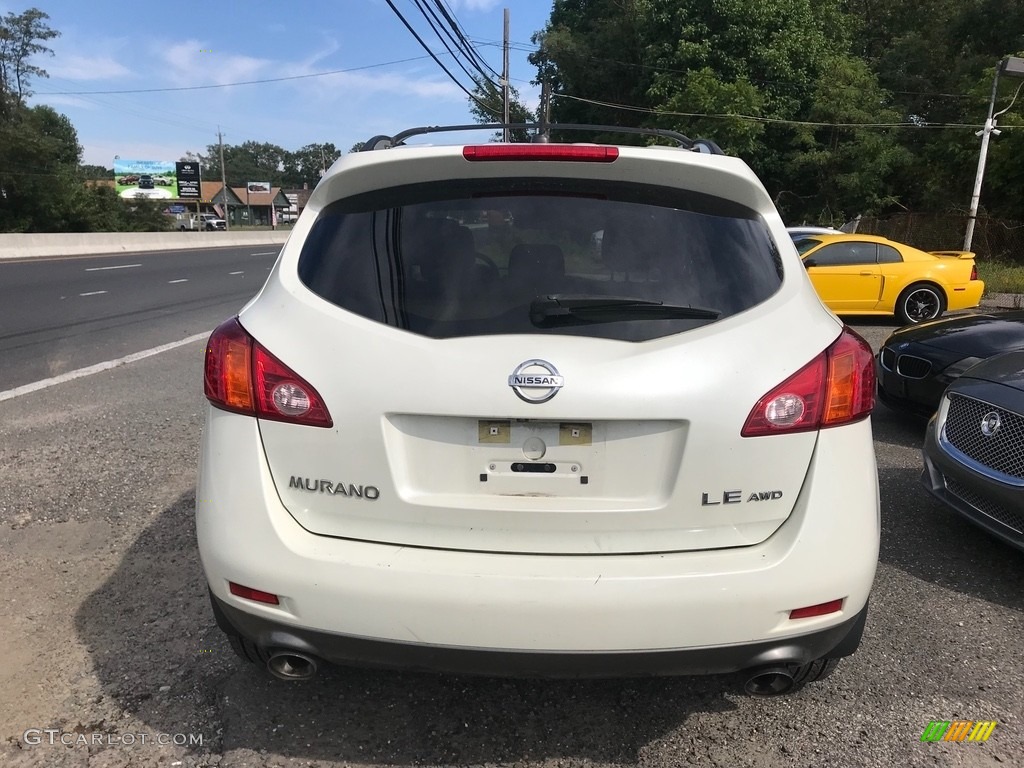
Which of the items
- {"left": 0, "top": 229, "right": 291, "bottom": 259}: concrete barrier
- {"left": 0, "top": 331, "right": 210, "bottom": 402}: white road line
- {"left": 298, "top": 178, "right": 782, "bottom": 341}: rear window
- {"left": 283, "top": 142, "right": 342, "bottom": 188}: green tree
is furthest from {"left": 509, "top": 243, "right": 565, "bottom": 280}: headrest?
{"left": 283, "top": 142, "right": 342, "bottom": 188}: green tree

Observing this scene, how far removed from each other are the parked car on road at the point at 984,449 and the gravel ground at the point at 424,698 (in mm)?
312

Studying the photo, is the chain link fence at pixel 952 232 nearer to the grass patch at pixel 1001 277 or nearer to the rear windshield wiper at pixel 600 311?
the grass patch at pixel 1001 277

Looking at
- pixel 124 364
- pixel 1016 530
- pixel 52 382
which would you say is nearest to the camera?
pixel 1016 530

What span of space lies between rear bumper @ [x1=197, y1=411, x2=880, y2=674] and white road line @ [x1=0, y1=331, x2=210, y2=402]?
543 cm

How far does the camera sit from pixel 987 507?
3.47m

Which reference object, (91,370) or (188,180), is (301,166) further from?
(91,370)

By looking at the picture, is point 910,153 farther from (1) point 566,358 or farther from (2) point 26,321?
(1) point 566,358

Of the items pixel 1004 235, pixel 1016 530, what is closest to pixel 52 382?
pixel 1016 530

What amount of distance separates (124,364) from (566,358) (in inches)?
281

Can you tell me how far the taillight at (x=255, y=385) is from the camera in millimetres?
2006

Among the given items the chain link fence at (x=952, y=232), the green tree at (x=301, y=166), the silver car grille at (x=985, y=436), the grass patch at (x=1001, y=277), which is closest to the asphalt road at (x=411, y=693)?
the silver car grille at (x=985, y=436)

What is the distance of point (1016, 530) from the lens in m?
3.31

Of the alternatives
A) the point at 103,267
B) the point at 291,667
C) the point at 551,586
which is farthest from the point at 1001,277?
the point at 103,267

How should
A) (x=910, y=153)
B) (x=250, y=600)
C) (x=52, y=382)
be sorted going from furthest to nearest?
1. (x=910, y=153)
2. (x=52, y=382)
3. (x=250, y=600)
